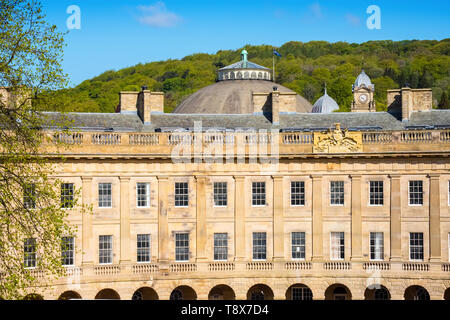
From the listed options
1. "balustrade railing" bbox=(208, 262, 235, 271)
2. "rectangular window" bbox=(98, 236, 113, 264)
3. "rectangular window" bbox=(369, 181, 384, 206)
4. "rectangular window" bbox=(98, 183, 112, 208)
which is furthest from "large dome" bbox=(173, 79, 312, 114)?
"rectangular window" bbox=(98, 236, 113, 264)

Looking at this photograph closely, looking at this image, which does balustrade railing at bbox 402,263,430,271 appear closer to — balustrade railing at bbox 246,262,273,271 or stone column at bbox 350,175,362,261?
stone column at bbox 350,175,362,261

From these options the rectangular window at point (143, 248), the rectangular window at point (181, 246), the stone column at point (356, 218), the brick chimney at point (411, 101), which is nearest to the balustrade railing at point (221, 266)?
the rectangular window at point (181, 246)

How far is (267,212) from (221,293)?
6.53m

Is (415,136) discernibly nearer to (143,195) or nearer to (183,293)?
(143,195)

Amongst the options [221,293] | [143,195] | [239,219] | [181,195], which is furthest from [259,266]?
[143,195]

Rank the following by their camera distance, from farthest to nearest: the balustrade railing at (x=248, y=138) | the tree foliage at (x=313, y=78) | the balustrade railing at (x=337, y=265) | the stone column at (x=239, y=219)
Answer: the tree foliage at (x=313, y=78) < the stone column at (x=239, y=219) < the balustrade railing at (x=337, y=265) < the balustrade railing at (x=248, y=138)

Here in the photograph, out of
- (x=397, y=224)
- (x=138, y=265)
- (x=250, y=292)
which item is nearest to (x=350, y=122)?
(x=397, y=224)

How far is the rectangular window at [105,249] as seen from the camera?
53250 mm

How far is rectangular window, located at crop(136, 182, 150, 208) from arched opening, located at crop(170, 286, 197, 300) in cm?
628

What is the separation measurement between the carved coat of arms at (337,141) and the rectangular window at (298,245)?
5.88 m

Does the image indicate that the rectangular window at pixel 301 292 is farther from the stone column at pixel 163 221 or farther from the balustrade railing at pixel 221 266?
the stone column at pixel 163 221

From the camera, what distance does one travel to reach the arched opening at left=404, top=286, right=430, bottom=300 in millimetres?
55219

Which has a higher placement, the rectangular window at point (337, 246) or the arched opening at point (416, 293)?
the rectangular window at point (337, 246)

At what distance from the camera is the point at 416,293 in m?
55.5
